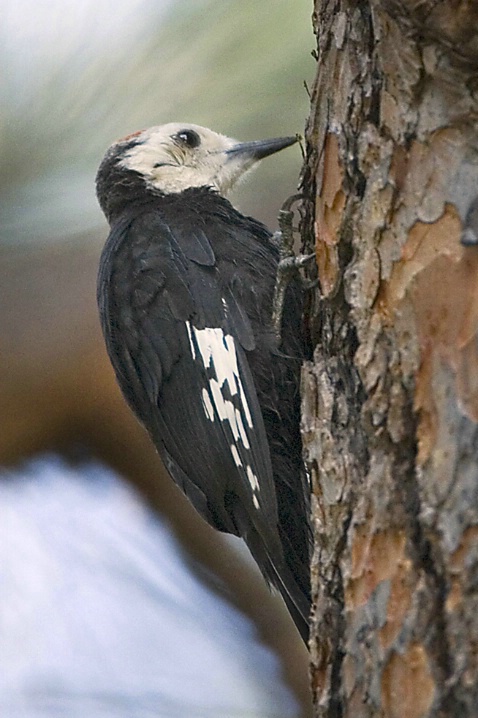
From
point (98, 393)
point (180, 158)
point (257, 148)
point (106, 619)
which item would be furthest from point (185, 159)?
point (106, 619)

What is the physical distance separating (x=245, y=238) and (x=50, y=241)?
0.56 metres

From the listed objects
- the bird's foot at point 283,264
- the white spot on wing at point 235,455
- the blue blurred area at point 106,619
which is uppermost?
the bird's foot at point 283,264


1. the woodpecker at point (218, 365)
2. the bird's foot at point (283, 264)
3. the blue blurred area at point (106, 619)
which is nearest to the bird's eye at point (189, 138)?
the woodpecker at point (218, 365)

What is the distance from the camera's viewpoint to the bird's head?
1.90 metres

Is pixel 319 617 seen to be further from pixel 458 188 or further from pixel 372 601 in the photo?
pixel 458 188

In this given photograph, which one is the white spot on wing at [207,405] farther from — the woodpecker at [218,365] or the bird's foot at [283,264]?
the bird's foot at [283,264]

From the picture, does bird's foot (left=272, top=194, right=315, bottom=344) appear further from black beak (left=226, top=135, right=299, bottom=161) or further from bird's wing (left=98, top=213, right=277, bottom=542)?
black beak (left=226, top=135, right=299, bottom=161)

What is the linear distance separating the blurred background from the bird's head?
0.10m

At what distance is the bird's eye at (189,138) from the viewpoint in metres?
1.98

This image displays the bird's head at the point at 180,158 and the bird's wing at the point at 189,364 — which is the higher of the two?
the bird's head at the point at 180,158

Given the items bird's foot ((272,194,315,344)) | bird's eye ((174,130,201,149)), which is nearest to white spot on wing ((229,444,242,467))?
bird's foot ((272,194,315,344))

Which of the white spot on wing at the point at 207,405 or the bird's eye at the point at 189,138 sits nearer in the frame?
the white spot on wing at the point at 207,405

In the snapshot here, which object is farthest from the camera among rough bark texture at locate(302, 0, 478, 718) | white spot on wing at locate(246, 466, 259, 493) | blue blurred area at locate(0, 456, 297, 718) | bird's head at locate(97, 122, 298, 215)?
blue blurred area at locate(0, 456, 297, 718)

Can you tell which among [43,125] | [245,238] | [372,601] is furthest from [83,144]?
[372,601]
